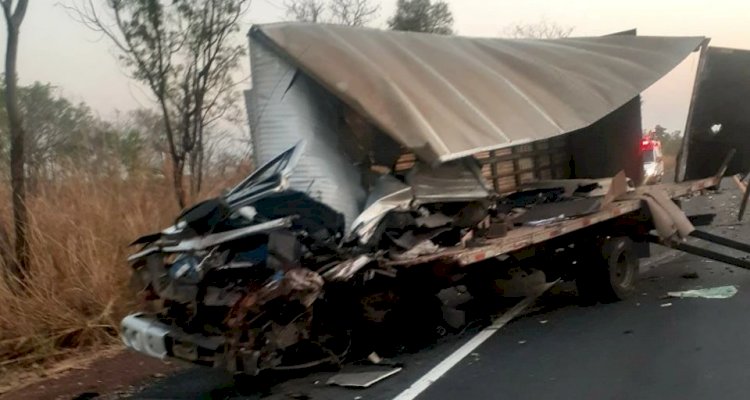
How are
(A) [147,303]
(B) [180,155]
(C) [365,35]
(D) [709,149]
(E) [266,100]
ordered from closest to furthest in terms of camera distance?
(A) [147,303] < (E) [266,100] < (C) [365,35] < (D) [709,149] < (B) [180,155]

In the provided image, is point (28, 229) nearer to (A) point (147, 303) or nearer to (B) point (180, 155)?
(A) point (147, 303)

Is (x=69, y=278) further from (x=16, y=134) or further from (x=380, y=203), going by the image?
(x=380, y=203)

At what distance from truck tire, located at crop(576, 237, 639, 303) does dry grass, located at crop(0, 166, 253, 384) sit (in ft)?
16.1

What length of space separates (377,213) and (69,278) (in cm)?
379

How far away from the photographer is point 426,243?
8195 mm

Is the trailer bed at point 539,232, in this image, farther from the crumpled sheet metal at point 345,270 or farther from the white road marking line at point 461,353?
the white road marking line at point 461,353

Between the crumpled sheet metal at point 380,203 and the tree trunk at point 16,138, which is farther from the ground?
the tree trunk at point 16,138

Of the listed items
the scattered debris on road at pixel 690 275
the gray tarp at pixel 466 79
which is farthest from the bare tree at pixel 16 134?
the scattered debris on road at pixel 690 275

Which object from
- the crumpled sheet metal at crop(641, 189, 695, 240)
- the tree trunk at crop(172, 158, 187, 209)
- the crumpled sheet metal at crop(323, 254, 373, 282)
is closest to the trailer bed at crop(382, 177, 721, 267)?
the crumpled sheet metal at crop(641, 189, 695, 240)

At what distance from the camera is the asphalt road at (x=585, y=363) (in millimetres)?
6863

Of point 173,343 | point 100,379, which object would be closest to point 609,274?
point 173,343

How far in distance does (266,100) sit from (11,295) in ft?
10.6

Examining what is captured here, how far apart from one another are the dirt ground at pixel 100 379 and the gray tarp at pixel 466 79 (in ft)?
9.94

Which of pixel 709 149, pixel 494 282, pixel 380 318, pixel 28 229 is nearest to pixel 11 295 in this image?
pixel 28 229
